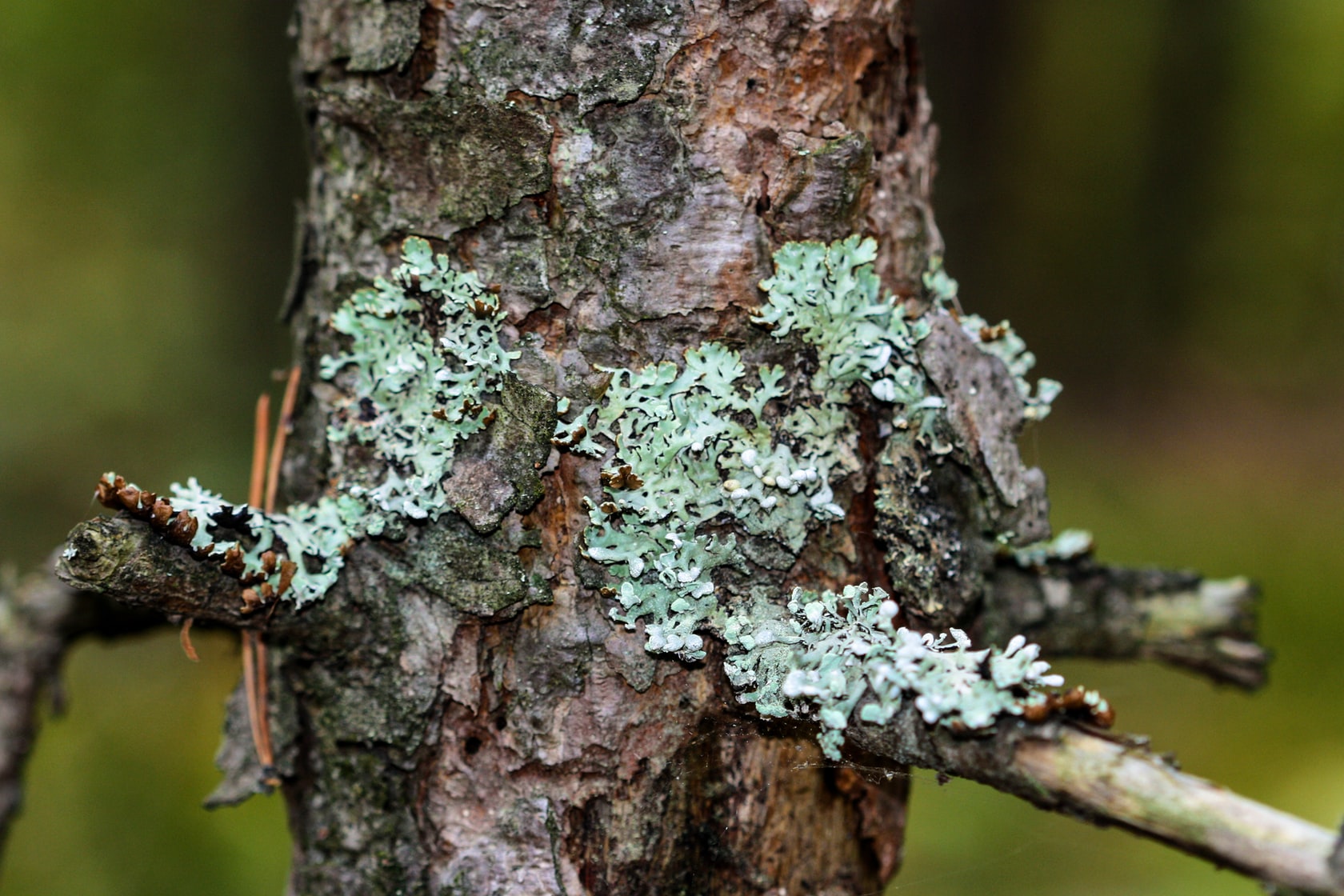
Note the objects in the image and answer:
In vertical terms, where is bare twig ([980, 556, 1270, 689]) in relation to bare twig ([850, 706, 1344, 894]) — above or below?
above

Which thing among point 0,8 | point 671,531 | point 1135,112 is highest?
point 1135,112

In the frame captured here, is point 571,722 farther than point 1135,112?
No

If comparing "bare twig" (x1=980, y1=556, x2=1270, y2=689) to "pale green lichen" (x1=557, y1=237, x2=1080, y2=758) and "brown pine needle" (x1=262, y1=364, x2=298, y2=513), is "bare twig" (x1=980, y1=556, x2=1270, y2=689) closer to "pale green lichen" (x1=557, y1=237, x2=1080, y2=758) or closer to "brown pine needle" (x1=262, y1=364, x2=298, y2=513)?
"pale green lichen" (x1=557, y1=237, x2=1080, y2=758)

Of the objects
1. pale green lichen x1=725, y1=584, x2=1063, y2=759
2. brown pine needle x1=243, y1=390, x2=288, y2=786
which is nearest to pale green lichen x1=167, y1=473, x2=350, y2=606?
brown pine needle x1=243, y1=390, x2=288, y2=786

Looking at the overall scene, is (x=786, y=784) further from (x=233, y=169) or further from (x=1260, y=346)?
(x=1260, y=346)

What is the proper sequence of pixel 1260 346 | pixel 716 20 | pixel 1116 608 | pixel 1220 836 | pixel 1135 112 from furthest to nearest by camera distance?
pixel 1135 112 → pixel 1260 346 → pixel 1116 608 → pixel 716 20 → pixel 1220 836

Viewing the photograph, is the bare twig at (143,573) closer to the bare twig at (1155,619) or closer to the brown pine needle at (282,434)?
the brown pine needle at (282,434)

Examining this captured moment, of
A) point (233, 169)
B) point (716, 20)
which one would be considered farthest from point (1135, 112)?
point (716, 20)
